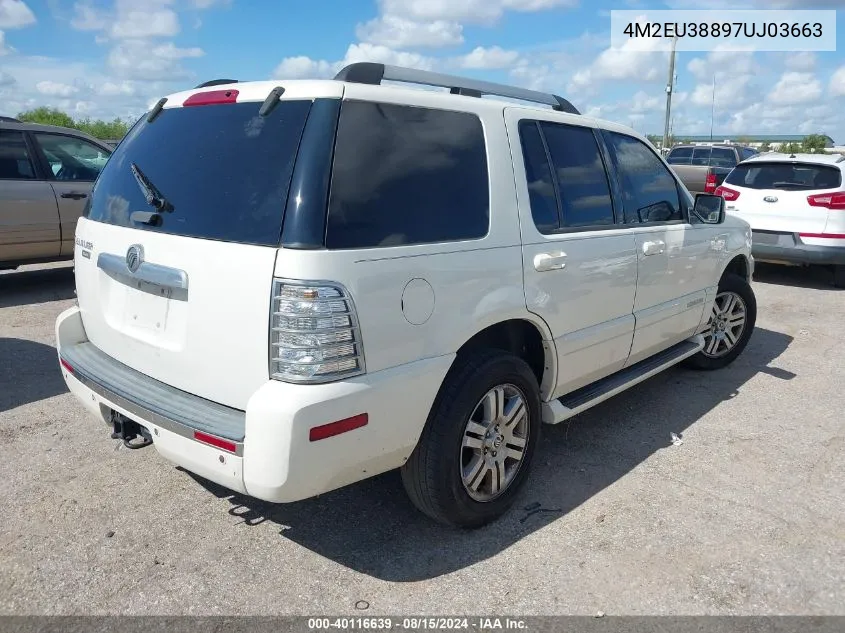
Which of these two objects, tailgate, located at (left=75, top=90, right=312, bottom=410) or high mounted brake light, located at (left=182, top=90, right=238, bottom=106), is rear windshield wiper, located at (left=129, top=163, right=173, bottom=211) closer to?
tailgate, located at (left=75, top=90, right=312, bottom=410)

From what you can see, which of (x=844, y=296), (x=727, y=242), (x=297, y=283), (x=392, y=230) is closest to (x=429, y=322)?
(x=392, y=230)

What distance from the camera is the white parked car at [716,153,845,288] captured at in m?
8.62

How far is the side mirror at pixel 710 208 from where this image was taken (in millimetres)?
4828

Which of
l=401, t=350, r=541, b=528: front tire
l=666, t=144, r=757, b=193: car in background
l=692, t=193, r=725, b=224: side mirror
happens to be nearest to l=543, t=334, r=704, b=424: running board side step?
l=401, t=350, r=541, b=528: front tire

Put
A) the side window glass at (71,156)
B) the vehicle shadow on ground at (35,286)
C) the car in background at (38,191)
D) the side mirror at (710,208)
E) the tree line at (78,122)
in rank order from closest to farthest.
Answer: the side mirror at (710,208)
the car in background at (38,191)
the vehicle shadow on ground at (35,286)
the side window glass at (71,156)
the tree line at (78,122)

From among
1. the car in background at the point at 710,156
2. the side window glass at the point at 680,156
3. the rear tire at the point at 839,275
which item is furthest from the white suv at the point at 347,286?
the side window glass at the point at 680,156

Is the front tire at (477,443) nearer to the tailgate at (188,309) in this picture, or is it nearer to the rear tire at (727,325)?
the tailgate at (188,309)

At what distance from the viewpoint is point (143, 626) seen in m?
2.55

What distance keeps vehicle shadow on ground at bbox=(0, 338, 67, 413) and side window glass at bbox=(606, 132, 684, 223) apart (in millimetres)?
3971

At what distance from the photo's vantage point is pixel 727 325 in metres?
5.56

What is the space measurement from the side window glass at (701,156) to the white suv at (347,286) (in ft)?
56.8

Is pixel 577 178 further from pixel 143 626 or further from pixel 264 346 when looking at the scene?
pixel 143 626

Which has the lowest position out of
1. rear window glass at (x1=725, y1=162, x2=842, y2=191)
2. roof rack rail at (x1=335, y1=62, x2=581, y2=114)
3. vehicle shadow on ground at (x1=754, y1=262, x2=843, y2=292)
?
vehicle shadow on ground at (x1=754, y1=262, x2=843, y2=292)

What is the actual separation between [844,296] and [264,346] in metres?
8.56
